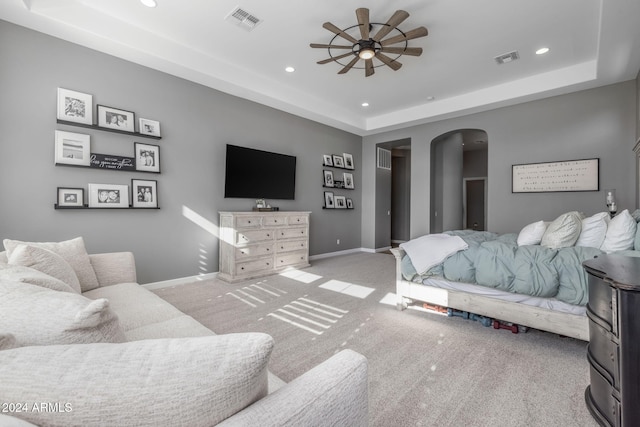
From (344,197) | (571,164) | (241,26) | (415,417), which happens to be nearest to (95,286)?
(415,417)

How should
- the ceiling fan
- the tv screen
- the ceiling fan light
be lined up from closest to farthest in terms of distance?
the ceiling fan, the ceiling fan light, the tv screen

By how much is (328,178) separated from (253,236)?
8.12 ft

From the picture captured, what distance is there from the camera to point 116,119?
3521 mm

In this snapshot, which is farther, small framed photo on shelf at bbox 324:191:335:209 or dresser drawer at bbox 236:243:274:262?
small framed photo on shelf at bbox 324:191:335:209

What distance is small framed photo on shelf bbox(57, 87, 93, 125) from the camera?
3.16m

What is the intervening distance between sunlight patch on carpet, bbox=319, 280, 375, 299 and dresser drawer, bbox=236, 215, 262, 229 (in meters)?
1.41

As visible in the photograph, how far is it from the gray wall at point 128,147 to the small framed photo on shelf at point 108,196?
85 mm

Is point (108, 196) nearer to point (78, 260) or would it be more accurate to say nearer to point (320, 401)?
point (78, 260)

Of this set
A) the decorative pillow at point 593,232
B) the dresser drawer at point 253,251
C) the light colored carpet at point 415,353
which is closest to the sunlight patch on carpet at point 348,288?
the light colored carpet at point 415,353

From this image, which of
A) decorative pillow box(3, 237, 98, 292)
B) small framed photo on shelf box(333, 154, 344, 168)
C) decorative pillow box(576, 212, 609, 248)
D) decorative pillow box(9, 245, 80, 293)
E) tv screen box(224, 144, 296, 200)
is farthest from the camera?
small framed photo on shelf box(333, 154, 344, 168)

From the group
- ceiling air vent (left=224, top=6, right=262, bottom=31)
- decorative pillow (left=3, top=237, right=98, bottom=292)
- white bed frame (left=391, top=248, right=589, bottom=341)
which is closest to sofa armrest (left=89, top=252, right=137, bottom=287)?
decorative pillow (left=3, top=237, right=98, bottom=292)

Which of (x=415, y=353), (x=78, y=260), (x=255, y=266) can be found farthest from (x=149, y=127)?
(x=415, y=353)

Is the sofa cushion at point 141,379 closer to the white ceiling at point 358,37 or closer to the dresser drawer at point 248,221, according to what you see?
the white ceiling at point 358,37

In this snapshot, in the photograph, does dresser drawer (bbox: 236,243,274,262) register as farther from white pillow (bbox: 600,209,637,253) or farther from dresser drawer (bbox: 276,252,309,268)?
white pillow (bbox: 600,209,637,253)
